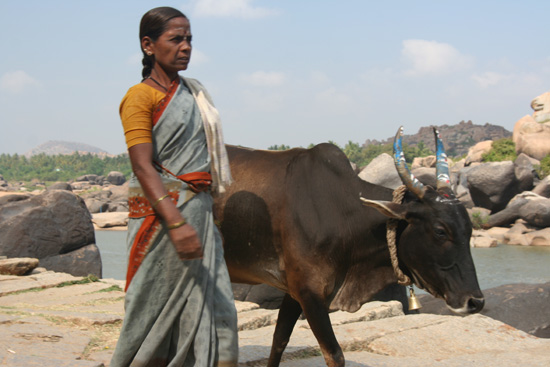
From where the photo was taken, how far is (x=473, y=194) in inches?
1103

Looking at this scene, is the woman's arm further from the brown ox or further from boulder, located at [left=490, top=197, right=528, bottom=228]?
boulder, located at [left=490, top=197, right=528, bottom=228]

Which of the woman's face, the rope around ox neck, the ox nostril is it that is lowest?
the ox nostril

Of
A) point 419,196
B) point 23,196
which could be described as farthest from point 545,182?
point 419,196

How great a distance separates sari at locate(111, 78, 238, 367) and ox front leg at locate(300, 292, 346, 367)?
3.31ft

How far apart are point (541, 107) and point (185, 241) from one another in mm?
46118

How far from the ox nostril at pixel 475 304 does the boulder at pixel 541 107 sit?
4316cm

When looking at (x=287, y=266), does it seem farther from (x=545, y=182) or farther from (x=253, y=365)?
(x=545, y=182)

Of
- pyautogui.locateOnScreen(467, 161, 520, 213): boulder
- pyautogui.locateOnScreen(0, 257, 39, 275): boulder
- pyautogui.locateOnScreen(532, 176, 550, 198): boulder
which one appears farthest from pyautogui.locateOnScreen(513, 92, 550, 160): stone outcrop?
pyautogui.locateOnScreen(0, 257, 39, 275): boulder

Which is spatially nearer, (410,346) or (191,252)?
(191,252)

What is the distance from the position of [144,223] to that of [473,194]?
1070 inches

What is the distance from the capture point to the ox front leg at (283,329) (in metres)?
4.03

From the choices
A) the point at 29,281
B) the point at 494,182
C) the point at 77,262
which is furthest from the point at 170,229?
the point at 494,182

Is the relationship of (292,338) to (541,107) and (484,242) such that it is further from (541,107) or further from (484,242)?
(541,107)

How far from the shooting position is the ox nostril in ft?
11.4
